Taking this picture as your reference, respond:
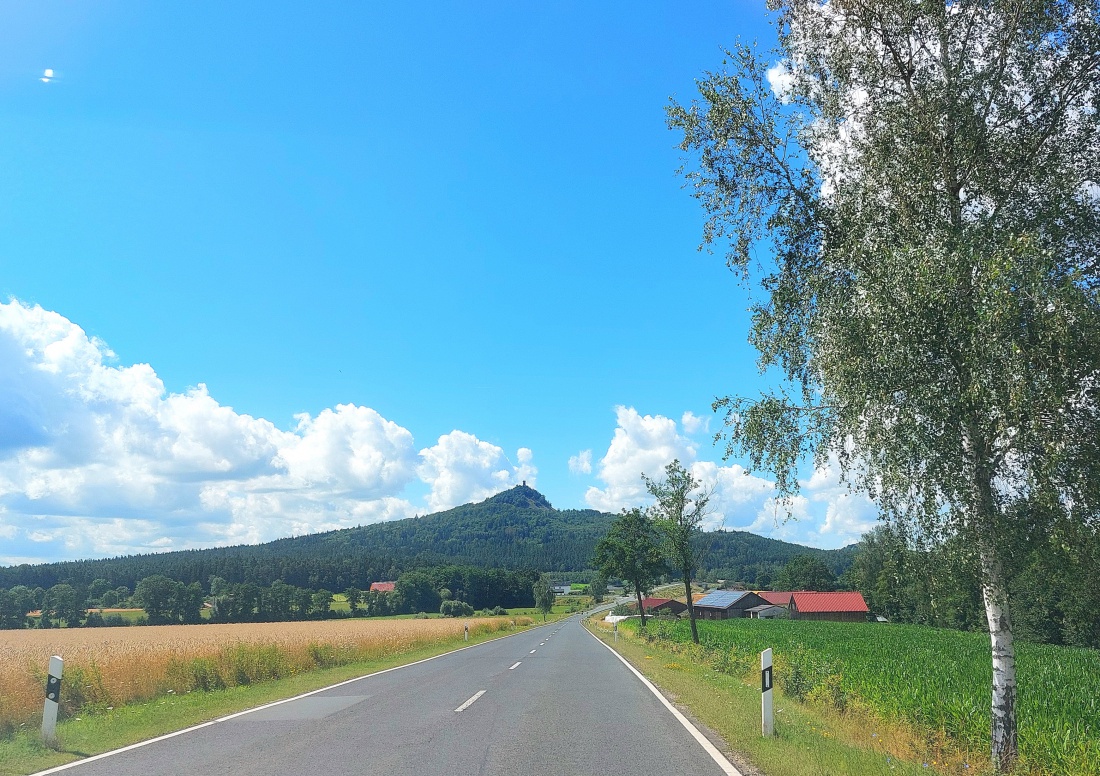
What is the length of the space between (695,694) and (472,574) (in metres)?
124

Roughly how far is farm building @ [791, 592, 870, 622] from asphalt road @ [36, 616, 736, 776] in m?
85.6

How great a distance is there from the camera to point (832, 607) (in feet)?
298

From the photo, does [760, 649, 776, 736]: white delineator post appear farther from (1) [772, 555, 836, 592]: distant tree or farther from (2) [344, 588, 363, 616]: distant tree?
(1) [772, 555, 836, 592]: distant tree

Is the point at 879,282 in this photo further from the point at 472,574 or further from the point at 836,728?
the point at 472,574

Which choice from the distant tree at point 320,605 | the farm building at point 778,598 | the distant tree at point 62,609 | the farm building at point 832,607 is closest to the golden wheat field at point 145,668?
the distant tree at point 62,609

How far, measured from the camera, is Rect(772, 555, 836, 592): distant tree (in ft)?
421

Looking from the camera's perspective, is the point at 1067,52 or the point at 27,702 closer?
the point at 1067,52

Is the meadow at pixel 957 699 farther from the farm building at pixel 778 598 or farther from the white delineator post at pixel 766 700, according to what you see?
the farm building at pixel 778 598

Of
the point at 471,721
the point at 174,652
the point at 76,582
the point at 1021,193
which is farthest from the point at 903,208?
the point at 76,582

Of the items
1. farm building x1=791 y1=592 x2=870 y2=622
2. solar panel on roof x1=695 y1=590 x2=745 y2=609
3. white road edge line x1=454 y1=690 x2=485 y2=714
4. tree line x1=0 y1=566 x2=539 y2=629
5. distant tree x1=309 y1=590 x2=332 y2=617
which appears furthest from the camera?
distant tree x1=309 y1=590 x2=332 y2=617

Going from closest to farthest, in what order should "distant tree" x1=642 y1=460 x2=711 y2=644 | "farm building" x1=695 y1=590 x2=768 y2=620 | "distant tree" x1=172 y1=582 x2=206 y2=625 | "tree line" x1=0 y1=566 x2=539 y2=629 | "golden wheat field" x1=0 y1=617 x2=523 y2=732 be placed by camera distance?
1. "golden wheat field" x1=0 y1=617 x2=523 y2=732
2. "distant tree" x1=642 y1=460 x2=711 y2=644
3. "tree line" x1=0 y1=566 x2=539 y2=629
4. "distant tree" x1=172 y1=582 x2=206 y2=625
5. "farm building" x1=695 y1=590 x2=768 y2=620

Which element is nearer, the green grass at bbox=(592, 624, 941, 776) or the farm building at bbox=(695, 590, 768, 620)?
the green grass at bbox=(592, 624, 941, 776)

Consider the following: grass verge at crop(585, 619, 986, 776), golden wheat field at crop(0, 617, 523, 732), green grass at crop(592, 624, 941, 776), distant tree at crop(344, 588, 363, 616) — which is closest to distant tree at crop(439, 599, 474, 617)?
distant tree at crop(344, 588, 363, 616)

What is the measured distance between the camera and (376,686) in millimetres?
16859
